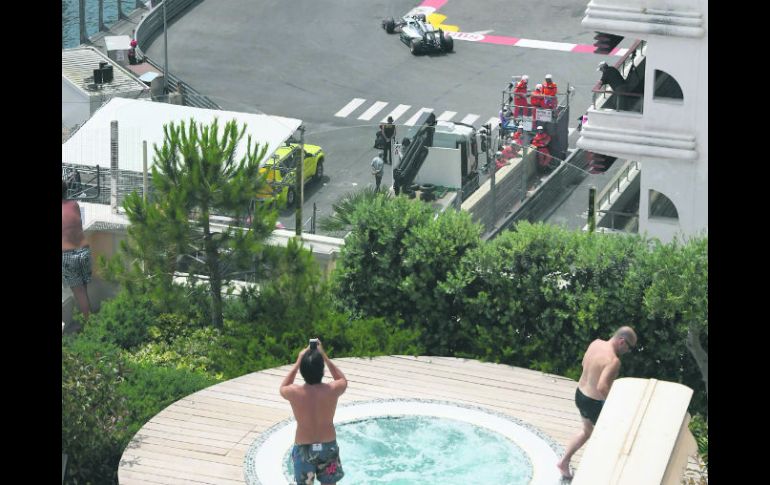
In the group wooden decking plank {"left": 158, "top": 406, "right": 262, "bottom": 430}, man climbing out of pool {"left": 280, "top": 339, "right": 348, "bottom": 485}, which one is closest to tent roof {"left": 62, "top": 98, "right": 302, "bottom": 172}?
wooden decking plank {"left": 158, "top": 406, "right": 262, "bottom": 430}

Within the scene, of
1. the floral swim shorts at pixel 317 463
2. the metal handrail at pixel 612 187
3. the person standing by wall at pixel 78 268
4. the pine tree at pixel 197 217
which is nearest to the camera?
the floral swim shorts at pixel 317 463

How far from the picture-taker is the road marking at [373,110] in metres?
55.4

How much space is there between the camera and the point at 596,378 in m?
20.2

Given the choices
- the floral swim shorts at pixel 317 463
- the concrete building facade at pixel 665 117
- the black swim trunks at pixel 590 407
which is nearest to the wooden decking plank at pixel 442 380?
the black swim trunks at pixel 590 407

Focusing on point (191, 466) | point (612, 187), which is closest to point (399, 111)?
point (612, 187)

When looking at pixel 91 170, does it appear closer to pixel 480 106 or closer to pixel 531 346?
pixel 531 346

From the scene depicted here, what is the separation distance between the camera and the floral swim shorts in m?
18.9

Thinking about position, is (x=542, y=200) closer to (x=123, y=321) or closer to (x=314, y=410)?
(x=123, y=321)

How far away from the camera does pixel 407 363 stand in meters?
24.6

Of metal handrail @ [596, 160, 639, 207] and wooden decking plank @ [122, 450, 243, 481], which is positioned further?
metal handrail @ [596, 160, 639, 207]

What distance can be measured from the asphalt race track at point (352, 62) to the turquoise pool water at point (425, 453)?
27.4 metres

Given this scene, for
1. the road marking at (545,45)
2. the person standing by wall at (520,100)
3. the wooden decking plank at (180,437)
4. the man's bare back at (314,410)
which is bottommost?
the wooden decking plank at (180,437)

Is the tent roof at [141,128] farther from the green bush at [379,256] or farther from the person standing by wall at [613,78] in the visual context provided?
the green bush at [379,256]

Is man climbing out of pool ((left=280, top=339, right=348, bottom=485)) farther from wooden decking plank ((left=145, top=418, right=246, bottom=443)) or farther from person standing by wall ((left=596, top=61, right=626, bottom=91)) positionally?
person standing by wall ((left=596, top=61, right=626, bottom=91))
